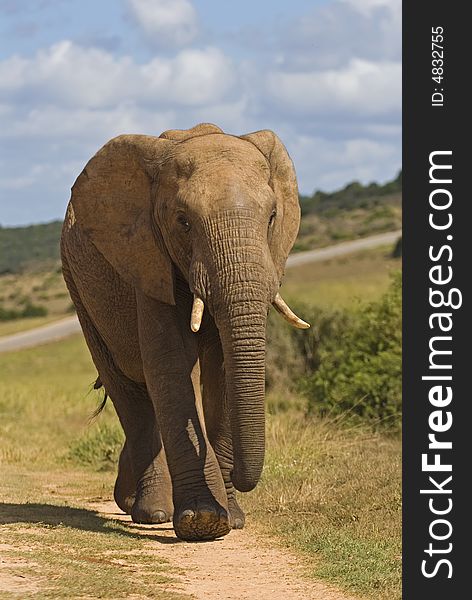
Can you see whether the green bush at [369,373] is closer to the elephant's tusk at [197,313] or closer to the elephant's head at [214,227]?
the elephant's head at [214,227]

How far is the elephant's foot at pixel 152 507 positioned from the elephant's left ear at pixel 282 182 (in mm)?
2242

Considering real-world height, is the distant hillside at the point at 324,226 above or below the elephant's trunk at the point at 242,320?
above

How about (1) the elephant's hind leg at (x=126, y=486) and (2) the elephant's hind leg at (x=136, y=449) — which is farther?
(1) the elephant's hind leg at (x=126, y=486)

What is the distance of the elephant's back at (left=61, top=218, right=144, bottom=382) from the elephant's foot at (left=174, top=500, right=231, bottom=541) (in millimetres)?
1680

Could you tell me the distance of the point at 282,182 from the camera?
405 inches

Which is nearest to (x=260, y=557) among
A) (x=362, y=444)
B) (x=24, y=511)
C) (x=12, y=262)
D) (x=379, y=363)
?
(x=24, y=511)

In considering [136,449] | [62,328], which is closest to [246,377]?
[136,449]

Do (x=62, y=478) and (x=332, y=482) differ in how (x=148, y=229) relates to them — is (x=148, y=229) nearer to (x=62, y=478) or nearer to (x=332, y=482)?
(x=332, y=482)

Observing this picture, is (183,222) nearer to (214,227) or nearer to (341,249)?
(214,227)

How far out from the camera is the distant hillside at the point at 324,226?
3509 inches

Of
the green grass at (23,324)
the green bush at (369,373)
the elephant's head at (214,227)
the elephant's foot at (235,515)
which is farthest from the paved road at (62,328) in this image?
the elephant's head at (214,227)

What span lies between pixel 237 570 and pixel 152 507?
6.57 ft

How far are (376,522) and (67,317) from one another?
4537 centimetres

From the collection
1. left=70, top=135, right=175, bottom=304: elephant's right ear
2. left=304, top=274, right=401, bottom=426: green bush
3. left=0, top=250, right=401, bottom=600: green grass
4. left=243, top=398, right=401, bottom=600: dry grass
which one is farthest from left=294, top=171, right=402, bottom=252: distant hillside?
left=70, top=135, right=175, bottom=304: elephant's right ear
